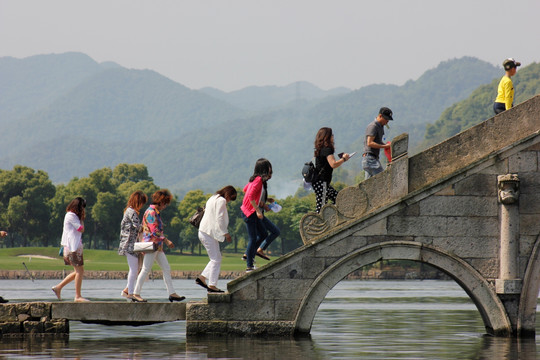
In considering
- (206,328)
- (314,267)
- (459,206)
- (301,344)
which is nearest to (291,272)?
(314,267)

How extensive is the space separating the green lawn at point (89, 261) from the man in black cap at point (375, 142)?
73055mm

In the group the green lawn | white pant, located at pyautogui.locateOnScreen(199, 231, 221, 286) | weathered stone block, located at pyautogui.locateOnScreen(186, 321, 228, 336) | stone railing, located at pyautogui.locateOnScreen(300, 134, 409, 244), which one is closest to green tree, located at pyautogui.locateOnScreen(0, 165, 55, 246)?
the green lawn

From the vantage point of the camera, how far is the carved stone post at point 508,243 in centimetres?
1767


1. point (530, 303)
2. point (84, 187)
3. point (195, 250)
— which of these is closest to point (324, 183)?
point (530, 303)

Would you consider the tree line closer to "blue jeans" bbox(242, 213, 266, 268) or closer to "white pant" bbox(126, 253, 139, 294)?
"blue jeans" bbox(242, 213, 266, 268)

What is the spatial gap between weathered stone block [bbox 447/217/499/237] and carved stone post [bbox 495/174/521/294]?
0.17m

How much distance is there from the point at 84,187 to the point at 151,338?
10016cm

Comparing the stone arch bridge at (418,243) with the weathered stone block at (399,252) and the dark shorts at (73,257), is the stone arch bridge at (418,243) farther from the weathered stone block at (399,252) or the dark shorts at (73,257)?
the dark shorts at (73,257)

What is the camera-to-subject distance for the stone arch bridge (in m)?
17.7

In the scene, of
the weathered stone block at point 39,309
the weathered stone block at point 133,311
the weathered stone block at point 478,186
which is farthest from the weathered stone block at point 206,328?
the weathered stone block at point 478,186

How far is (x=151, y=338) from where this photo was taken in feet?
63.5

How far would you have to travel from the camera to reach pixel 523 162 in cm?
1784

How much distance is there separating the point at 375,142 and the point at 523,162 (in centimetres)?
284

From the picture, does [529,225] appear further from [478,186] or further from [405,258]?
[405,258]
